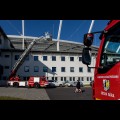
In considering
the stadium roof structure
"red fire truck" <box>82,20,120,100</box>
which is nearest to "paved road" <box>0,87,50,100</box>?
"red fire truck" <box>82,20,120,100</box>

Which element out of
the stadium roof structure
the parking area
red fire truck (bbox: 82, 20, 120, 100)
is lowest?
the parking area

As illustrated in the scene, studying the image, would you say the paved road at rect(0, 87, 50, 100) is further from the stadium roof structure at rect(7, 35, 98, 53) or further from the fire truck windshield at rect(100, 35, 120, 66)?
the stadium roof structure at rect(7, 35, 98, 53)

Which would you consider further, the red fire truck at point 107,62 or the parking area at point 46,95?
the parking area at point 46,95

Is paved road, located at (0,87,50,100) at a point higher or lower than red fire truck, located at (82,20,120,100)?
lower

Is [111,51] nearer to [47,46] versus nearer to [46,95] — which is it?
[46,95]

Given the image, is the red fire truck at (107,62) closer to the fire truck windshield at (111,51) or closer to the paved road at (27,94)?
the fire truck windshield at (111,51)

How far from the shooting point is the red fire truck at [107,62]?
14.1 ft

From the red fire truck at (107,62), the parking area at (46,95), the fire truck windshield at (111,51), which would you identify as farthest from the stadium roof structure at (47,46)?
the fire truck windshield at (111,51)

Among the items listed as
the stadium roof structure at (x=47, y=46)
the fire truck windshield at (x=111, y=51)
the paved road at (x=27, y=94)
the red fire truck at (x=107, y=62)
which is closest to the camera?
the red fire truck at (x=107, y=62)

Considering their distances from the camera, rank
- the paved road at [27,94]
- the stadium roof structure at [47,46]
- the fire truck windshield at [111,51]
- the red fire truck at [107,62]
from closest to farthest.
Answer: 1. the red fire truck at [107,62]
2. the fire truck windshield at [111,51]
3. the paved road at [27,94]
4. the stadium roof structure at [47,46]

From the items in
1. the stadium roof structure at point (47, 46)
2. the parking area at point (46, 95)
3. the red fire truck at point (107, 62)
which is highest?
the stadium roof structure at point (47, 46)

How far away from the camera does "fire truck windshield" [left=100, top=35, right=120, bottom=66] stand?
4555 mm
